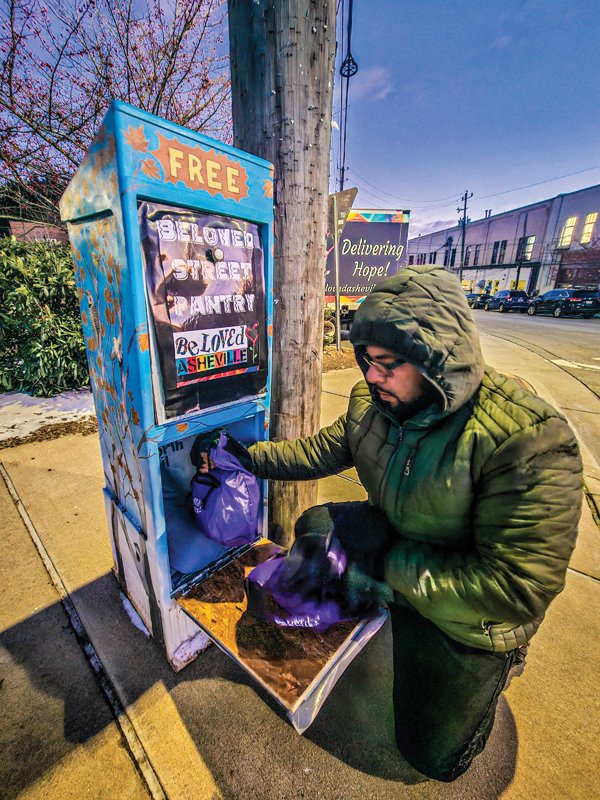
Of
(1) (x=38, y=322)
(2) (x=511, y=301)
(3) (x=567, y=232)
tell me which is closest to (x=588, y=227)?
(3) (x=567, y=232)

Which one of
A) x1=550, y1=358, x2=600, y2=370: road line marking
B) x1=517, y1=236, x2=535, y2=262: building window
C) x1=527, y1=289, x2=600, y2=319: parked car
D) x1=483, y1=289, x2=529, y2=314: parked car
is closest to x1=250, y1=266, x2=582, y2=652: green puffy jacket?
x1=550, y1=358, x2=600, y2=370: road line marking

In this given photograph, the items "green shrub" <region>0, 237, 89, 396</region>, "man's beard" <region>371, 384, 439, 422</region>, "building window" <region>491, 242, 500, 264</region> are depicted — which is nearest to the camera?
"man's beard" <region>371, 384, 439, 422</region>

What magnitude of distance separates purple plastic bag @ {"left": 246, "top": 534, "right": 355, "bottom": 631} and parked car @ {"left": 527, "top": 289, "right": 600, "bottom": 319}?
73.7ft

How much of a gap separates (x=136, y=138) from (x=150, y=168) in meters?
0.08

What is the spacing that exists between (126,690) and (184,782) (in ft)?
1.61

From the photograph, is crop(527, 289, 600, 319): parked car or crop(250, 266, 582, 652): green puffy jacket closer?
crop(250, 266, 582, 652): green puffy jacket

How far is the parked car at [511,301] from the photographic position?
22.5m

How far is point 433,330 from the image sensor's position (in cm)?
111

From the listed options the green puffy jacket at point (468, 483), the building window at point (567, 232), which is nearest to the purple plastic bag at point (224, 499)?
the green puffy jacket at point (468, 483)

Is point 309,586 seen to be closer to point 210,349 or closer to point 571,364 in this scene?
point 210,349

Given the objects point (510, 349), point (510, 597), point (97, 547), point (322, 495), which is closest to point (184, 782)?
point (510, 597)

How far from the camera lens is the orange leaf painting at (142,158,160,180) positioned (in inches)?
46.3

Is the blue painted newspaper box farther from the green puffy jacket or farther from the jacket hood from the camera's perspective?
the jacket hood

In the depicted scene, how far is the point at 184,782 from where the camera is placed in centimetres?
140
